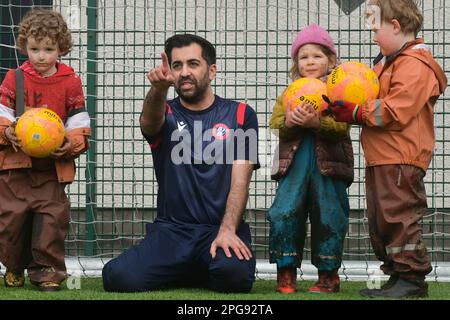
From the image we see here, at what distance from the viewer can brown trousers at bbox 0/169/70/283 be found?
543 cm

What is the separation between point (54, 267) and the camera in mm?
5480

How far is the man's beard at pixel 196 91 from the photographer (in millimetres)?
5559

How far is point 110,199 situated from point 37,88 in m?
2.08

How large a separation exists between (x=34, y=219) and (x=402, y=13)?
227cm

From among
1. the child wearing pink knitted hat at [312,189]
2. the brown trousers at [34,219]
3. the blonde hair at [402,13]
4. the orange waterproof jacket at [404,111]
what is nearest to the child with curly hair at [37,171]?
the brown trousers at [34,219]

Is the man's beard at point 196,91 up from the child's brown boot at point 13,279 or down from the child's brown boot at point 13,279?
up

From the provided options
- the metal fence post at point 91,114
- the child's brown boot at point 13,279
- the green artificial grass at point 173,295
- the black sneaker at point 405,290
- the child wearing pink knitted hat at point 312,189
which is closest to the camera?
the black sneaker at point 405,290

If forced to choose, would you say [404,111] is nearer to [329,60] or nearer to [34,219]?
[329,60]

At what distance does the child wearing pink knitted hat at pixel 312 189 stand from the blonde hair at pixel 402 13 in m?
0.38

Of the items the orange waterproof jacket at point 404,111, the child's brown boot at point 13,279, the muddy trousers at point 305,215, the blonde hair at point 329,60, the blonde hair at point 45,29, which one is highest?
the blonde hair at point 45,29

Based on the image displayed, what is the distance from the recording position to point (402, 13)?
5145 millimetres

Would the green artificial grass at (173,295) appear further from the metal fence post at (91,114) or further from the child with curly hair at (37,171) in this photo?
the metal fence post at (91,114)

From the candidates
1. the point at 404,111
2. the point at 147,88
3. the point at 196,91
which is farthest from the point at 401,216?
the point at 147,88

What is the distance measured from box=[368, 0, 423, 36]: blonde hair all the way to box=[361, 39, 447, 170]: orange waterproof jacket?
3.8 inches
